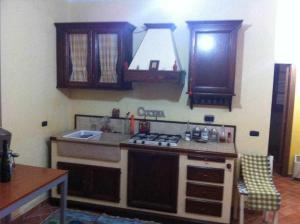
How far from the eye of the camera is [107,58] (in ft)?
11.3

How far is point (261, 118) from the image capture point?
132 inches

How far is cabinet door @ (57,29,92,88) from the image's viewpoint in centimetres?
348

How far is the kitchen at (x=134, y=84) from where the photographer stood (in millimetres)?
2990

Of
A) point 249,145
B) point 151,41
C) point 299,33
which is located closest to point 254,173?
point 249,145

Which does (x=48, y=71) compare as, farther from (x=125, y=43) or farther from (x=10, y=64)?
(x=125, y=43)

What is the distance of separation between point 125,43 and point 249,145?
1.90 m

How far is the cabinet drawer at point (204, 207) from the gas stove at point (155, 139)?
0.64m

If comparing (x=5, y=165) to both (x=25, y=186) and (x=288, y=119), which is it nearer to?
(x=25, y=186)

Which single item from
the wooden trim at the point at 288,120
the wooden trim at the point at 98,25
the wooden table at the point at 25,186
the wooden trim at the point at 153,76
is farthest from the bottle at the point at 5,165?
the wooden trim at the point at 288,120

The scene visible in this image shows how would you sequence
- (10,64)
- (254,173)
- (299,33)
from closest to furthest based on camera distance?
1. (10,64)
2. (254,173)
3. (299,33)

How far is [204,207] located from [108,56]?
2.02 metres

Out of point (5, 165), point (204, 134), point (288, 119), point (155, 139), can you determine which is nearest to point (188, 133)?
point (204, 134)

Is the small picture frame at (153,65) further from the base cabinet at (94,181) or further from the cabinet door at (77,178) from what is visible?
the cabinet door at (77,178)

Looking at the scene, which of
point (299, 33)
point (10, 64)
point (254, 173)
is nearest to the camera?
point (10, 64)
